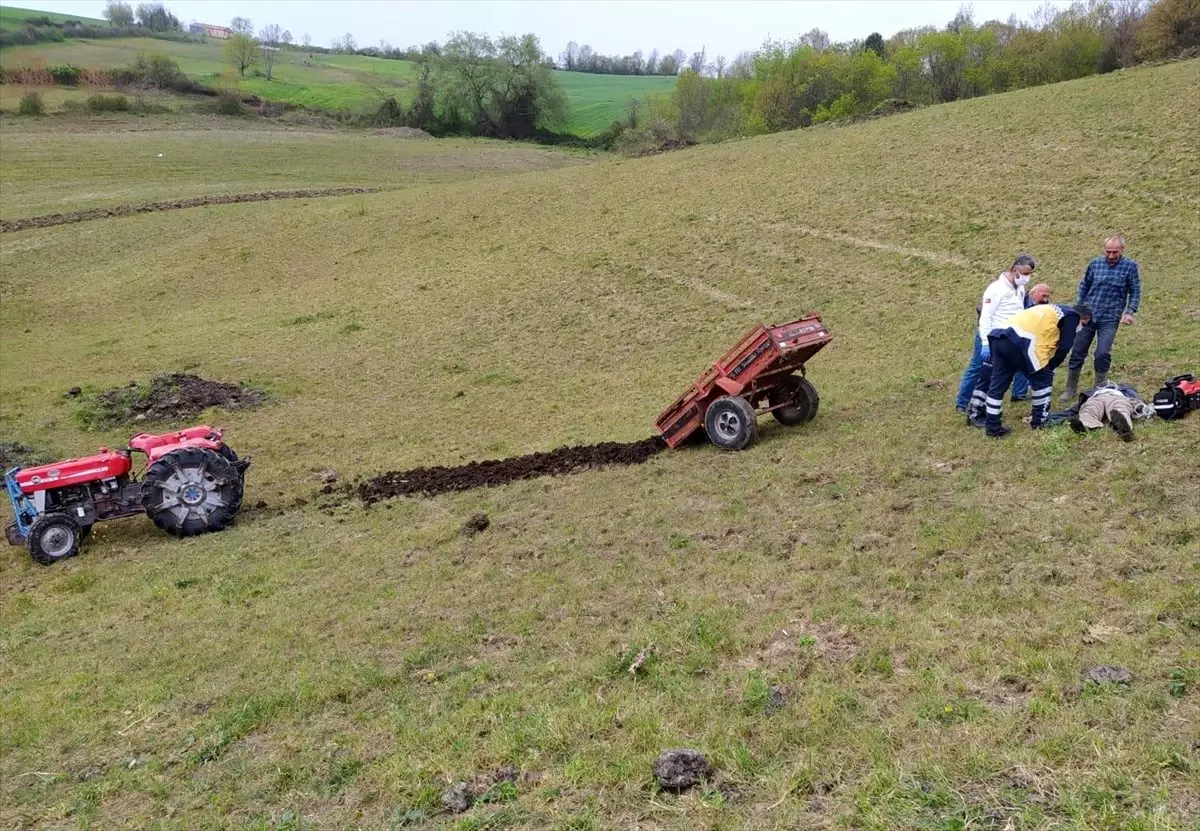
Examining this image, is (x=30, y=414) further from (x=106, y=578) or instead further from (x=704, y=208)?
(x=704, y=208)

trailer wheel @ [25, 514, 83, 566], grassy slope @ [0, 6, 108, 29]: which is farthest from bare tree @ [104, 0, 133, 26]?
trailer wheel @ [25, 514, 83, 566]

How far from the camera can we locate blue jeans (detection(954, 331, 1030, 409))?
10.9 m

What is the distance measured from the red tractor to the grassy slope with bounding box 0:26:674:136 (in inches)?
3094

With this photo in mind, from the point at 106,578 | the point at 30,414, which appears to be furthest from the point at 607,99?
the point at 106,578

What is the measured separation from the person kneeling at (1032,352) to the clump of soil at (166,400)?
51.9 feet

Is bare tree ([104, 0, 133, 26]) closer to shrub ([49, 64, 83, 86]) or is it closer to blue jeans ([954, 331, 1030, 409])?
shrub ([49, 64, 83, 86])

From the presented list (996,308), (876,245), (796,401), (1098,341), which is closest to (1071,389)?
(1098,341)


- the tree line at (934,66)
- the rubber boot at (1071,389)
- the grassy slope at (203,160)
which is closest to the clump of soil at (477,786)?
the rubber boot at (1071,389)

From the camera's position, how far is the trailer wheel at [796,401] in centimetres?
1245

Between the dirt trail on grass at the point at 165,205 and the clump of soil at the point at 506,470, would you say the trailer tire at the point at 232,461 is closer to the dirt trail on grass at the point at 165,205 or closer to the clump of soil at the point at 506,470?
the clump of soil at the point at 506,470

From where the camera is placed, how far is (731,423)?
11586mm

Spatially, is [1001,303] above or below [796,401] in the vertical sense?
above

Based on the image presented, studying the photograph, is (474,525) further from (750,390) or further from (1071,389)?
(1071,389)

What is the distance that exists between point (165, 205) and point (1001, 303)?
139 ft
